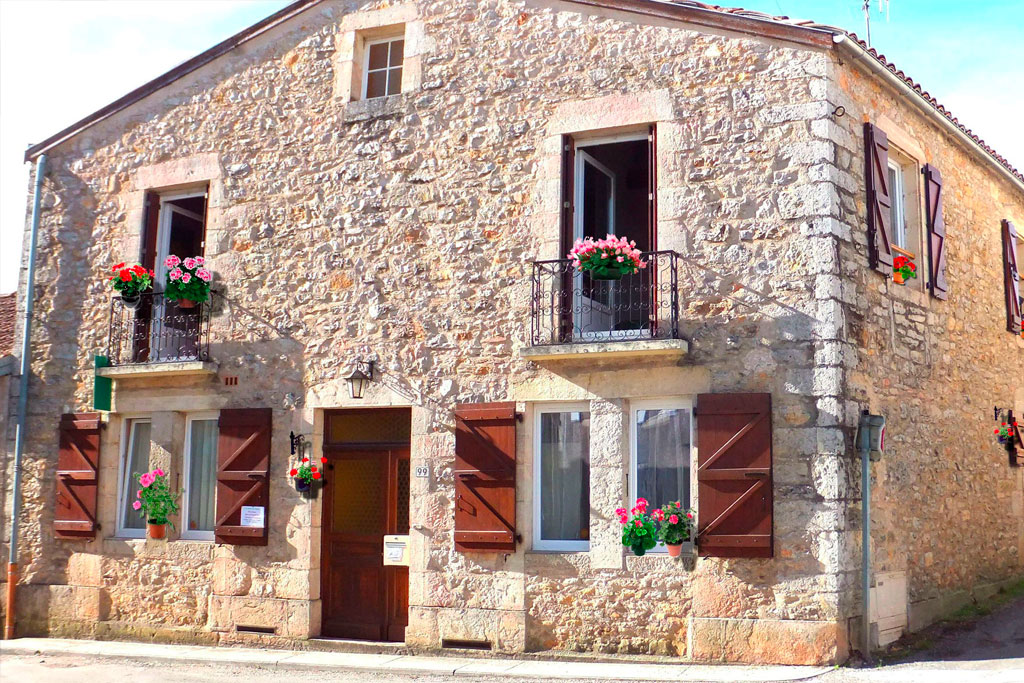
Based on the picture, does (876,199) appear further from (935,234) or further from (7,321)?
(7,321)

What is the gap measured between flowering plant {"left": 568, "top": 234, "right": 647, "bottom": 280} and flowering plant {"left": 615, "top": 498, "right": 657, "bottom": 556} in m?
1.63

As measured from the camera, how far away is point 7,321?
11656mm

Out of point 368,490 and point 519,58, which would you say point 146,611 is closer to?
point 368,490

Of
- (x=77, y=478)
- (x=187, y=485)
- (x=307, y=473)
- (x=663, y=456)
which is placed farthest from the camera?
(x=77, y=478)

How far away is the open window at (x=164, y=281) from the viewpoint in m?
10.1

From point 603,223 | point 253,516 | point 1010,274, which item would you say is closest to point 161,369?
point 253,516

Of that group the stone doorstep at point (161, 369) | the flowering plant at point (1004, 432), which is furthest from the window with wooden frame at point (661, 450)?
the flowering plant at point (1004, 432)

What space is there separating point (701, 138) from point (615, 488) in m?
2.65

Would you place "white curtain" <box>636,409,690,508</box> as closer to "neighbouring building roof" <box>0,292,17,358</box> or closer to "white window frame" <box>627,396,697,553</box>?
"white window frame" <box>627,396,697,553</box>

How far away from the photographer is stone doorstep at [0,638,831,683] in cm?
712

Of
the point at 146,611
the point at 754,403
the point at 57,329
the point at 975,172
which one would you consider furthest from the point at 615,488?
the point at 57,329

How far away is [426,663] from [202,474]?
3011 mm

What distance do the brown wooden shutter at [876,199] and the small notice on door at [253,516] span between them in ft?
17.3

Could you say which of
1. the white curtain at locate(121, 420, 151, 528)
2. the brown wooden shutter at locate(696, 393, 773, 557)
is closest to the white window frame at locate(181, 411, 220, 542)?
the white curtain at locate(121, 420, 151, 528)
